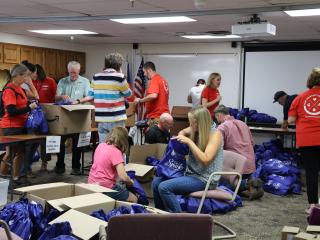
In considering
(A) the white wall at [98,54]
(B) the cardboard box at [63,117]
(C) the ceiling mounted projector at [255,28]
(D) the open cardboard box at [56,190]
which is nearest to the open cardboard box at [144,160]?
(B) the cardboard box at [63,117]

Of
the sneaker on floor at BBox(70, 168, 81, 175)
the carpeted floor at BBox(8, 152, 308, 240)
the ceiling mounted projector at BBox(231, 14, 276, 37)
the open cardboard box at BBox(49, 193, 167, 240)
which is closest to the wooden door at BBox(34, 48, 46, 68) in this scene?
the sneaker on floor at BBox(70, 168, 81, 175)

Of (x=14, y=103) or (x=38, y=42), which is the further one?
(x=38, y=42)

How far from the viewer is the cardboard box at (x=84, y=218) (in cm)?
247

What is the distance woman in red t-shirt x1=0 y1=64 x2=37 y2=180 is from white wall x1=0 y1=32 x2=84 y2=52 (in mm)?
3475

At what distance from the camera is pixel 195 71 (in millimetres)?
9516

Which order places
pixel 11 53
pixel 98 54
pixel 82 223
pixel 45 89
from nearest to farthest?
pixel 82 223 < pixel 45 89 < pixel 11 53 < pixel 98 54

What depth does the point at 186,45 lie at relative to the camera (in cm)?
A: 954

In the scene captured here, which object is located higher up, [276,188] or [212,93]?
[212,93]

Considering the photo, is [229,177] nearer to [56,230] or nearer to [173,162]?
[173,162]

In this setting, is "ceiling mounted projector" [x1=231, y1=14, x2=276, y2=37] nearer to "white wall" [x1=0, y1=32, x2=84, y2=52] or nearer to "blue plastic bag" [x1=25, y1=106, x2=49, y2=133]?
"blue plastic bag" [x1=25, y1=106, x2=49, y2=133]

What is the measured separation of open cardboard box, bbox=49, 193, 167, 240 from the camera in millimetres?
2477

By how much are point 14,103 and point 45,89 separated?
110 centimetres

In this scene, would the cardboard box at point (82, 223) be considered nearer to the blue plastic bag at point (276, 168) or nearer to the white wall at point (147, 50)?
the blue plastic bag at point (276, 168)

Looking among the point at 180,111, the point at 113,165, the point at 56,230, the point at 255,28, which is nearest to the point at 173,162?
the point at 113,165
